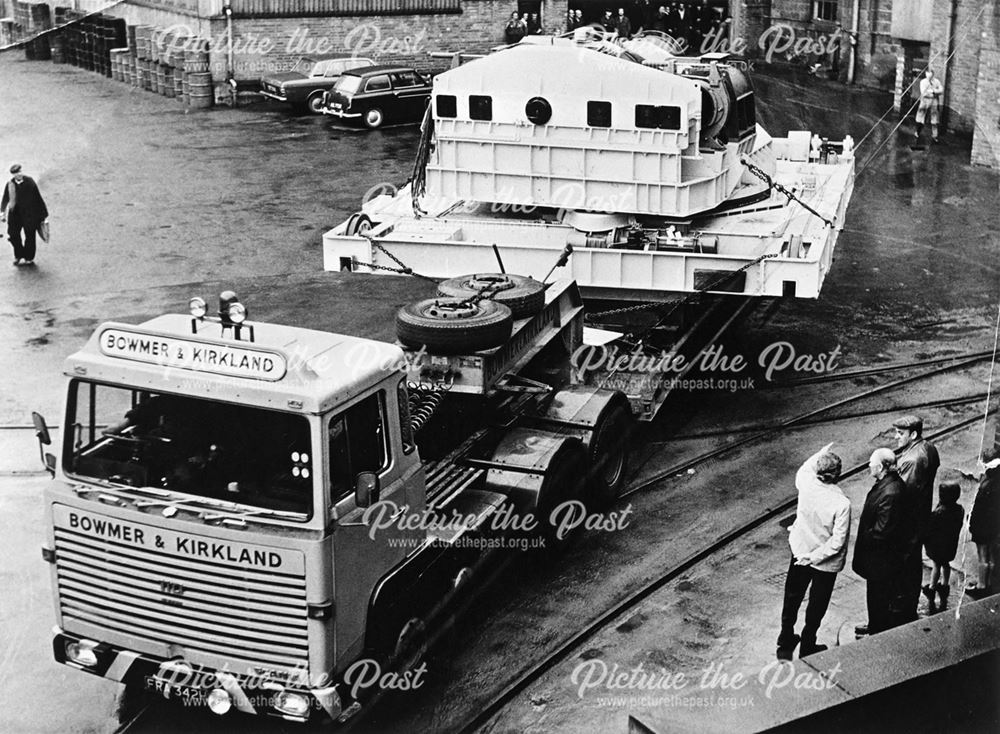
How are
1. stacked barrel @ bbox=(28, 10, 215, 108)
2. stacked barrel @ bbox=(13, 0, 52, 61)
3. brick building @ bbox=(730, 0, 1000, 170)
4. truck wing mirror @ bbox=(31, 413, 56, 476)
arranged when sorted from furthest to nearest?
stacked barrel @ bbox=(13, 0, 52, 61) < stacked barrel @ bbox=(28, 10, 215, 108) < brick building @ bbox=(730, 0, 1000, 170) < truck wing mirror @ bbox=(31, 413, 56, 476)

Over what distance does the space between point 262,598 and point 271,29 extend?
2876 cm

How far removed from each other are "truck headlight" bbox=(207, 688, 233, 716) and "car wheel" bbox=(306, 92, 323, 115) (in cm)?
2508

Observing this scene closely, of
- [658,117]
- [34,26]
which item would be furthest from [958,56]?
[34,26]

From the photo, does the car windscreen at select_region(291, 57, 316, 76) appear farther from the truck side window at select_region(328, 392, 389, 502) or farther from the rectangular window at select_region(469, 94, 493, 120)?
the truck side window at select_region(328, 392, 389, 502)

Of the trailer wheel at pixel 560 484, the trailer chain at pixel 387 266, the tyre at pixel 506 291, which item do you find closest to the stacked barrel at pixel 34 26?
the trailer chain at pixel 387 266

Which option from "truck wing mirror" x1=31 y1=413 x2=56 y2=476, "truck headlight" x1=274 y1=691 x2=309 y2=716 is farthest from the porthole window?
"truck headlight" x1=274 y1=691 x2=309 y2=716

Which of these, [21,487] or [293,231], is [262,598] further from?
[293,231]

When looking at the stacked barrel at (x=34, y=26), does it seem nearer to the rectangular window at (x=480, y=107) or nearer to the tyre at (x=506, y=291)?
the rectangular window at (x=480, y=107)

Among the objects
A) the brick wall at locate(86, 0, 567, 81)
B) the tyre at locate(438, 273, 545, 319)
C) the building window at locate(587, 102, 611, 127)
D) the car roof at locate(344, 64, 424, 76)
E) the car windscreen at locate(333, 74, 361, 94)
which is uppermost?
the building window at locate(587, 102, 611, 127)

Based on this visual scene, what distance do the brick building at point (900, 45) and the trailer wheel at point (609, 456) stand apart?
16.0 meters

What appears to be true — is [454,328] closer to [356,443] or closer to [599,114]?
[356,443]

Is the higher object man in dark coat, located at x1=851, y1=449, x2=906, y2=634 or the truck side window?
the truck side window

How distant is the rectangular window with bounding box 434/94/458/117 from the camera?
14.4 metres

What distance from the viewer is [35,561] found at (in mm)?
10195
